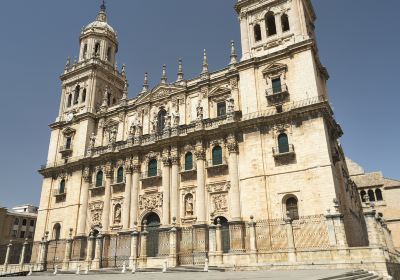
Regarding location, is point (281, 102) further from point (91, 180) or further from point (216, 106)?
point (91, 180)

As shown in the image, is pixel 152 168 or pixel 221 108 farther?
pixel 152 168

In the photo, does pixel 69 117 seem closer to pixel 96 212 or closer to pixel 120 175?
pixel 120 175

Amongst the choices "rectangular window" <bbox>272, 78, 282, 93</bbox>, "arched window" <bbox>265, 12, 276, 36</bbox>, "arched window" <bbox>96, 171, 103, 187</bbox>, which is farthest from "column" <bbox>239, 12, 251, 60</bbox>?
"arched window" <bbox>96, 171, 103, 187</bbox>

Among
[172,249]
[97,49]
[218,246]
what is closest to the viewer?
[218,246]

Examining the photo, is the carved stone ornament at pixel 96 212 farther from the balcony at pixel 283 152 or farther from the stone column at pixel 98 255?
the balcony at pixel 283 152

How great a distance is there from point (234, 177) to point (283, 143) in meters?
3.70

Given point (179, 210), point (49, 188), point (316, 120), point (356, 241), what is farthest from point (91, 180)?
point (356, 241)

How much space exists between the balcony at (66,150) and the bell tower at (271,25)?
17.2 metres

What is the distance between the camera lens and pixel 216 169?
22.7 meters

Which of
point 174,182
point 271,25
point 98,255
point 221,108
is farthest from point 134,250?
point 271,25

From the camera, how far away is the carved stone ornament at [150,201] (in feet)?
78.9

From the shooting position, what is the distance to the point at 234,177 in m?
21.6

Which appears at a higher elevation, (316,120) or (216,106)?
(216,106)

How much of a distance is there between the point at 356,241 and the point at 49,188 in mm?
24750
